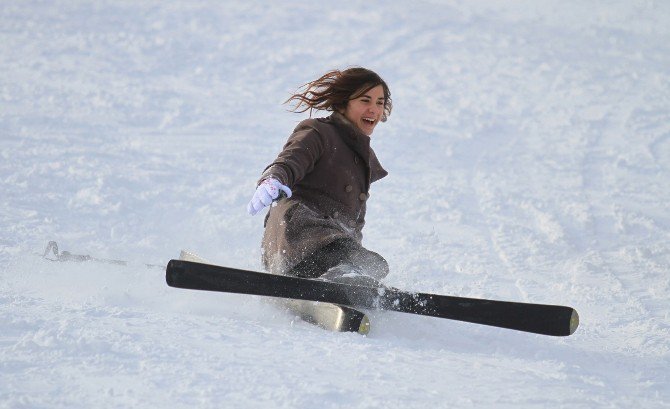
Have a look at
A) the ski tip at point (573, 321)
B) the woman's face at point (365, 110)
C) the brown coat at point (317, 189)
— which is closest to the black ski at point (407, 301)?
the ski tip at point (573, 321)

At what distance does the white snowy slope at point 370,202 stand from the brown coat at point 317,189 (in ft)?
1.06

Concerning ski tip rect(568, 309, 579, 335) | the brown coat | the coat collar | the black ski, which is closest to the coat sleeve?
the brown coat

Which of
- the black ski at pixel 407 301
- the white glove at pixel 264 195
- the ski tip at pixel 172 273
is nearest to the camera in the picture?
the ski tip at pixel 172 273

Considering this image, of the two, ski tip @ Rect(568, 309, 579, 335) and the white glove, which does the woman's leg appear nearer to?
the white glove

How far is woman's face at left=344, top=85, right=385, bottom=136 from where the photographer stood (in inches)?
159

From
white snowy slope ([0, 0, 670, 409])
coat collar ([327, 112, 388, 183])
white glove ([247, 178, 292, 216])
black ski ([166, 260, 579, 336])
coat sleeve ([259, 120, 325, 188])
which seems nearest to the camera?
white snowy slope ([0, 0, 670, 409])

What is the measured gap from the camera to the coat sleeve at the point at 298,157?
3.50 meters

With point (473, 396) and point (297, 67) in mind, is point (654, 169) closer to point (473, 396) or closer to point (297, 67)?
point (297, 67)

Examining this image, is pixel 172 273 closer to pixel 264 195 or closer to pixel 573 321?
pixel 264 195

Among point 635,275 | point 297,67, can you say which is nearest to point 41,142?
point 297,67

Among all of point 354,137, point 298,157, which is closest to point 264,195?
point 298,157

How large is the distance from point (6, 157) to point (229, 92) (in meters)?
3.40

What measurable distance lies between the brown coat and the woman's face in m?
0.06

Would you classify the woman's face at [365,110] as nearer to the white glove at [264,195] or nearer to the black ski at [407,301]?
the white glove at [264,195]
